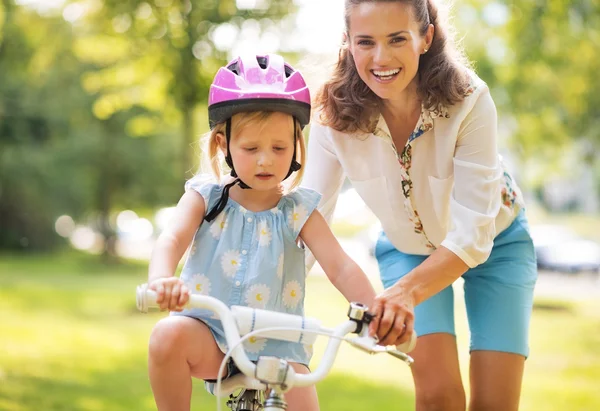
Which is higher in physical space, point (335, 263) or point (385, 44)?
point (385, 44)

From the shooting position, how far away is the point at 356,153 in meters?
3.55

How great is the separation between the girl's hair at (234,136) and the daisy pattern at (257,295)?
0.40 m

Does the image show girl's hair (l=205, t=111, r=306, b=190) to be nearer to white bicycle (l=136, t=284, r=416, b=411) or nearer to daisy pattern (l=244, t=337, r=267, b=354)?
daisy pattern (l=244, t=337, r=267, b=354)

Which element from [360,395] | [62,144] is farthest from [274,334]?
[62,144]

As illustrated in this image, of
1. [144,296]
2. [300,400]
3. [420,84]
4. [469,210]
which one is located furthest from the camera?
[420,84]

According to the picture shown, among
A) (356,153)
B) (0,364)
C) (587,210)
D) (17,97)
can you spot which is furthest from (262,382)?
(587,210)

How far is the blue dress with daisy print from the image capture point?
9.17ft

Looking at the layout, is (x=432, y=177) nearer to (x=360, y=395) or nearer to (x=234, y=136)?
(x=234, y=136)

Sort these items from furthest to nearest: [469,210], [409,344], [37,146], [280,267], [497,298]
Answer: [37,146], [497,298], [469,210], [280,267], [409,344]

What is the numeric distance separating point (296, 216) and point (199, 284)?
0.38m

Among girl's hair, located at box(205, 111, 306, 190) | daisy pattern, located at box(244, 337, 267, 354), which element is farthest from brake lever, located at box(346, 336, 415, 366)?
girl's hair, located at box(205, 111, 306, 190)

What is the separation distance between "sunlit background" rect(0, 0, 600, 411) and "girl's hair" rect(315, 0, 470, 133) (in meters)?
0.12

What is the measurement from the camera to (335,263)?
9.30ft

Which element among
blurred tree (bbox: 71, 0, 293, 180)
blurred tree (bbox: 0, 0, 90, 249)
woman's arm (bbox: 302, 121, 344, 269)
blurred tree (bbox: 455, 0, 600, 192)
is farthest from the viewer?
blurred tree (bbox: 0, 0, 90, 249)
